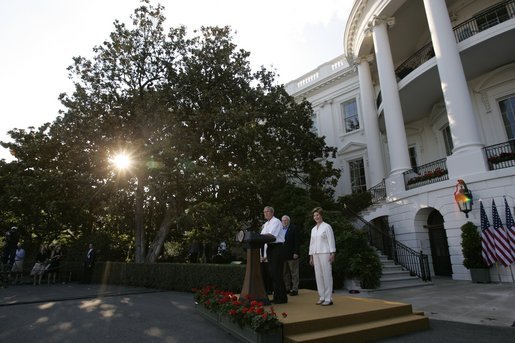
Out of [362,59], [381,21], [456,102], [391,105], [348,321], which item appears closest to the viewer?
[348,321]

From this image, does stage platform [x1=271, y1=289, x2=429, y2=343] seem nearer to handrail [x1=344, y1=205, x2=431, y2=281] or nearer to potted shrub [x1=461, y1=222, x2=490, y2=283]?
potted shrub [x1=461, y1=222, x2=490, y2=283]

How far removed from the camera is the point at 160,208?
718 inches

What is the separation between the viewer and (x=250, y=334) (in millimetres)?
4539

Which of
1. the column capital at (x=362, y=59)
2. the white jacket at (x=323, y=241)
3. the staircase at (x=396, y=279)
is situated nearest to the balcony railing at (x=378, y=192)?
the staircase at (x=396, y=279)

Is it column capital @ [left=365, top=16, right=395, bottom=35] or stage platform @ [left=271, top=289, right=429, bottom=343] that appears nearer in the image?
stage platform @ [left=271, top=289, right=429, bottom=343]

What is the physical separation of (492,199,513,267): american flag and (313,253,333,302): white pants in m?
7.47

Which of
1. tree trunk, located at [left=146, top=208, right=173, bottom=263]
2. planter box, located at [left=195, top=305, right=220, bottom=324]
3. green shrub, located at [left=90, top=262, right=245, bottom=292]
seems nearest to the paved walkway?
planter box, located at [left=195, top=305, right=220, bottom=324]

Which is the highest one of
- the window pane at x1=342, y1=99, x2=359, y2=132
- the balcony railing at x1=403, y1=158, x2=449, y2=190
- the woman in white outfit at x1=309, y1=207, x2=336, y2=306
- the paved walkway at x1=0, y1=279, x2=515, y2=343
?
the window pane at x1=342, y1=99, x2=359, y2=132

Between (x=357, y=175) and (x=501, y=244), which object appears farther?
(x=357, y=175)

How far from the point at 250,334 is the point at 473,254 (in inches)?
377

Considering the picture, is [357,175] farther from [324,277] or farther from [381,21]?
→ [324,277]

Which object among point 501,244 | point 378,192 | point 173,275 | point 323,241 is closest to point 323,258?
point 323,241

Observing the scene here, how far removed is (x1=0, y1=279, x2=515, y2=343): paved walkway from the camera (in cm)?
479

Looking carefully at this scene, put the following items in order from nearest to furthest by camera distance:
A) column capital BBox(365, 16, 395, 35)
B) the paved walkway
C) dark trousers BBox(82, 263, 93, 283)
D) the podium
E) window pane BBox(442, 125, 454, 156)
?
1. the paved walkway
2. the podium
3. dark trousers BBox(82, 263, 93, 283)
4. column capital BBox(365, 16, 395, 35)
5. window pane BBox(442, 125, 454, 156)
